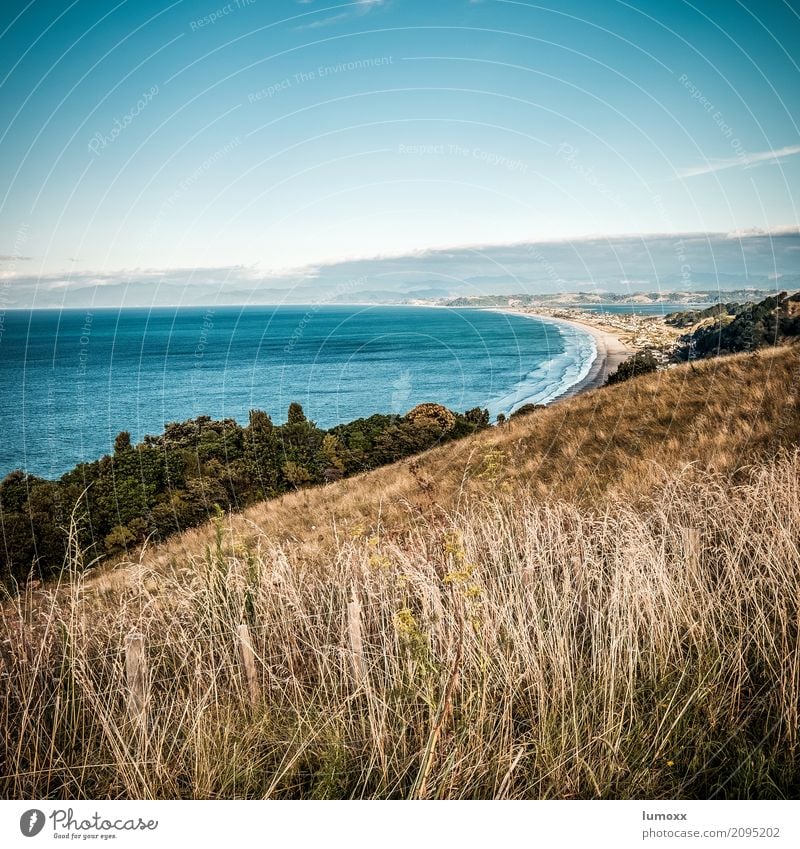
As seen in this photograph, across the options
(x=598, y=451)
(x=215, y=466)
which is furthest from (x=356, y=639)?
(x=215, y=466)

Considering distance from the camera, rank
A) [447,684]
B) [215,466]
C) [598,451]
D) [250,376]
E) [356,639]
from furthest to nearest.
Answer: [250,376] → [215,466] → [598,451] → [356,639] → [447,684]

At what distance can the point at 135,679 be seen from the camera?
2.98m

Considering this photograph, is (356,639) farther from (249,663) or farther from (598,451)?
(598,451)

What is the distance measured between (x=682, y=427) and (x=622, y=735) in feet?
23.6

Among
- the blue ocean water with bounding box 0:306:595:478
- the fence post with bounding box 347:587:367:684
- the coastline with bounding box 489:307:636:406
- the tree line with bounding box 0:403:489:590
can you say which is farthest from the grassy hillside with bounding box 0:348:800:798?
the coastline with bounding box 489:307:636:406

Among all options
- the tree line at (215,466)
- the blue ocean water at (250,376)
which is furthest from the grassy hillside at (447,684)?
the tree line at (215,466)

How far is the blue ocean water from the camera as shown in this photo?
33.4 meters

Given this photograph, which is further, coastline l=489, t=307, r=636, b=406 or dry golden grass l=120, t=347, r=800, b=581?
coastline l=489, t=307, r=636, b=406

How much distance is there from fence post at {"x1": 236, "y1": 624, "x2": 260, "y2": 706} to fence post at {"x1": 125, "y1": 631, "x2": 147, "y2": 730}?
51cm

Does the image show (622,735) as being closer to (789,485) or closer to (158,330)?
(789,485)

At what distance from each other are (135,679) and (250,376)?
210ft

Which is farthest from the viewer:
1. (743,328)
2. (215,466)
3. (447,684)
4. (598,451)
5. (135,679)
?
(743,328)

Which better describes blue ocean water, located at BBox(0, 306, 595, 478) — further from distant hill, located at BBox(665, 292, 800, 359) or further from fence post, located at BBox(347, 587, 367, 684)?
distant hill, located at BBox(665, 292, 800, 359)

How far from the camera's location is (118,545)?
12.9 metres
